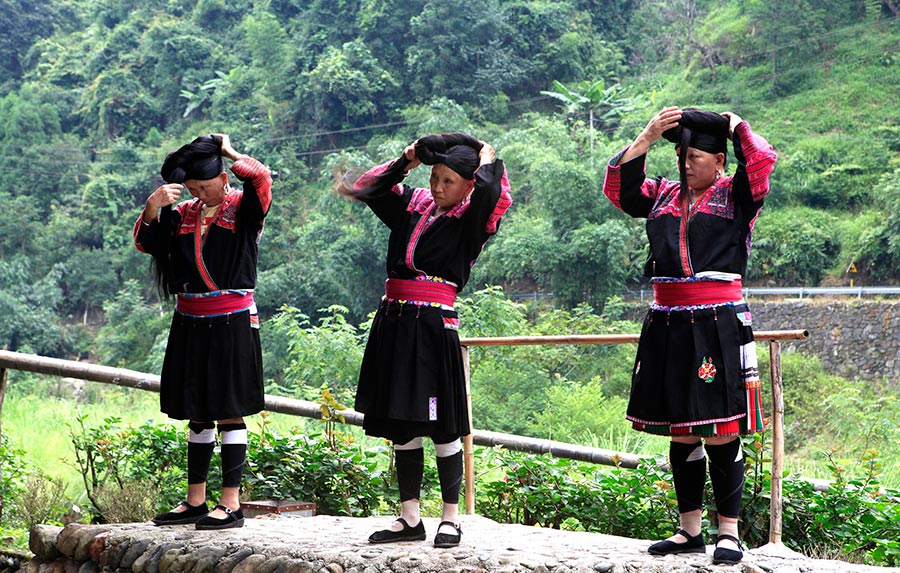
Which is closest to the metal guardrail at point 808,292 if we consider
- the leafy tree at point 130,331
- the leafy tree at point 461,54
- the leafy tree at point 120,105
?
the leafy tree at point 130,331

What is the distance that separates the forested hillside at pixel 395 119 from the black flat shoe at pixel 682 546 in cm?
1655

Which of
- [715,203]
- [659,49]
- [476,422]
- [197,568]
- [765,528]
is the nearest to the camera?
[715,203]

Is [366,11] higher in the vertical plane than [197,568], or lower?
higher

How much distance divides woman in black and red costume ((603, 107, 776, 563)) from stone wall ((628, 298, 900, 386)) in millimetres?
14997

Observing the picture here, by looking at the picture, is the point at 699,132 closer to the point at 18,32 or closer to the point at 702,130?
the point at 702,130

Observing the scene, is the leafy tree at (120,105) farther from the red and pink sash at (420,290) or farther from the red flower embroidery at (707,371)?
the red flower embroidery at (707,371)

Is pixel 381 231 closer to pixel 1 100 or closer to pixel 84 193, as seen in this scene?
pixel 84 193

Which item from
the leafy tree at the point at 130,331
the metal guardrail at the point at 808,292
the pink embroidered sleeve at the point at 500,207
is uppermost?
the pink embroidered sleeve at the point at 500,207

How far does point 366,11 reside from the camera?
110ft

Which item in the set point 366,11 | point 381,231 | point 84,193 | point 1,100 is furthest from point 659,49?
point 1,100

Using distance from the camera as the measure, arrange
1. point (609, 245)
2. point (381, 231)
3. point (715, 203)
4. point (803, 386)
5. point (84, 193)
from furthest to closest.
Result: point (84, 193), point (381, 231), point (609, 245), point (803, 386), point (715, 203)

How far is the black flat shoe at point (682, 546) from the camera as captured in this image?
126 inches

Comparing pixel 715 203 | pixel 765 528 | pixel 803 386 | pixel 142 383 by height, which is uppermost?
pixel 715 203

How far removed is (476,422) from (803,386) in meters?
6.64
